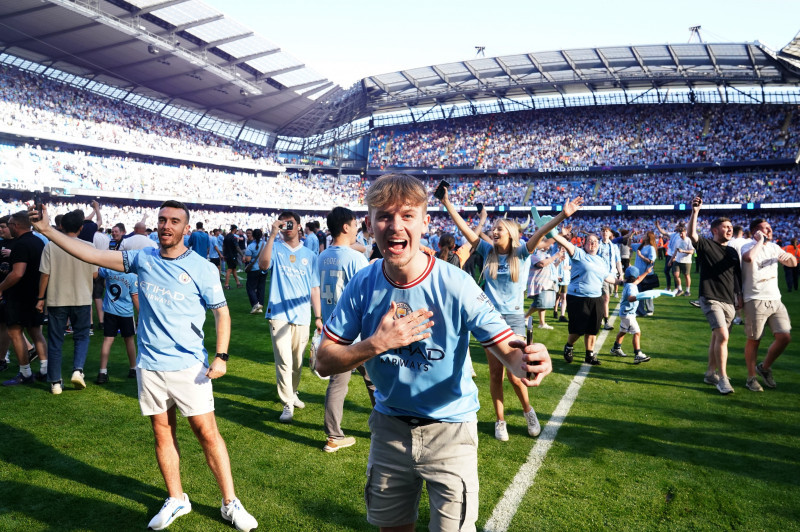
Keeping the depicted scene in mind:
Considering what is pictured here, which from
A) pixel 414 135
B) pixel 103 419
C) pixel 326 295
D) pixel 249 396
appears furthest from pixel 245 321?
pixel 414 135

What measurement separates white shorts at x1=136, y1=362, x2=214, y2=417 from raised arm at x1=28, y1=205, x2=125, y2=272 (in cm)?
77

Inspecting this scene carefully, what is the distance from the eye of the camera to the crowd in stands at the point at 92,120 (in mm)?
35156

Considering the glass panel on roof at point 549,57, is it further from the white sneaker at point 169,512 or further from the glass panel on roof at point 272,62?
the white sneaker at point 169,512

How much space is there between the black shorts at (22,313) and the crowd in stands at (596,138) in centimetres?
4550

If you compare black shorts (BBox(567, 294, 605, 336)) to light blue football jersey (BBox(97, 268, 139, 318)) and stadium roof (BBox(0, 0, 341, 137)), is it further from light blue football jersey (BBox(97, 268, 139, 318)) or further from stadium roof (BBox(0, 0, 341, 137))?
stadium roof (BBox(0, 0, 341, 137))

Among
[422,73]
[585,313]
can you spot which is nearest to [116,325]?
[585,313]

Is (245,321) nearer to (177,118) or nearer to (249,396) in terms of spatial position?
(249,396)

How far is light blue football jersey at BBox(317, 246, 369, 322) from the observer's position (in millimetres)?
5113

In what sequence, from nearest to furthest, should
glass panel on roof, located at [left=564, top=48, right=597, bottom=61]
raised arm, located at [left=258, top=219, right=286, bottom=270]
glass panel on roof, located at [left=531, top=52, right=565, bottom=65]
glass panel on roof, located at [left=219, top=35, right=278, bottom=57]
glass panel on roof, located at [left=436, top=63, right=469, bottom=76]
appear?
raised arm, located at [left=258, top=219, right=286, bottom=270], glass panel on roof, located at [left=219, top=35, right=278, bottom=57], glass panel on roof, located at [left=564, top=48, right=597, bottom=61], glass panel on roof, located at [left=531, top=52, right=565, bottom=65], glass panel on roof, located at [left=436, top=63, right=469, bottom=76]

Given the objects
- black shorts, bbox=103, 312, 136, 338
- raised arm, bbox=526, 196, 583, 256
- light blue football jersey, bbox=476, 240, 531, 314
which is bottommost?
black shorts, bbox=103, 312, 136, 338

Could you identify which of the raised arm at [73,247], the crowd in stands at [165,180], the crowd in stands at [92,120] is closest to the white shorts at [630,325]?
the raised arm at [73,247]

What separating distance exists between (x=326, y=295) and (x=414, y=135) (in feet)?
167

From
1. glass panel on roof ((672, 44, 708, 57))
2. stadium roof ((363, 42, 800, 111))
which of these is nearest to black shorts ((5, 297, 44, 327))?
stadium roof ((363, 42, 800, 111))

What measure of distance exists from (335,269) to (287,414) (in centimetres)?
175
